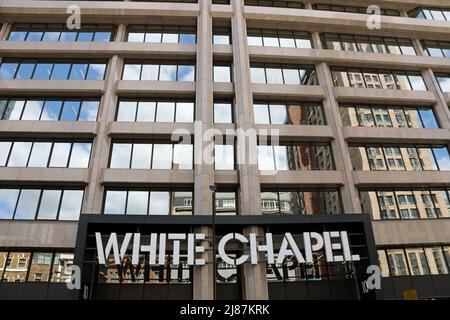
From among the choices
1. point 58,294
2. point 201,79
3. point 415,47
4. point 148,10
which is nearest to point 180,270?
point 58,294

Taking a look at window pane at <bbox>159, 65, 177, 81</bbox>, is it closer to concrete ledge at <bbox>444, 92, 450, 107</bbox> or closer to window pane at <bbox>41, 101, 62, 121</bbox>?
window pane at <bbox>41, 101, 62, 121</bbox>

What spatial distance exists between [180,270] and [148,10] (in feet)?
71.4

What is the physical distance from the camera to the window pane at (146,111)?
25.4m

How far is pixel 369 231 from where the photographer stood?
20.3 meters

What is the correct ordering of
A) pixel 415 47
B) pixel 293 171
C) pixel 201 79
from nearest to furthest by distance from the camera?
pixel 293 171 → pixel 201 79 → pixel 415 47

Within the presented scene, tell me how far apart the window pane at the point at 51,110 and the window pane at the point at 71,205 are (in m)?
6.29

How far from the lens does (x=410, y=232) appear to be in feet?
74.8

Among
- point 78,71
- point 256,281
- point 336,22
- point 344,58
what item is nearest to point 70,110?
point 78,71

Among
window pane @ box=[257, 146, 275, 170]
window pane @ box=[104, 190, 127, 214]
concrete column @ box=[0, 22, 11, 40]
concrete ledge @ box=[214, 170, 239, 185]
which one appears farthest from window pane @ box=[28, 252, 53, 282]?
concrete column @ box=[0, 22, 11, 40]

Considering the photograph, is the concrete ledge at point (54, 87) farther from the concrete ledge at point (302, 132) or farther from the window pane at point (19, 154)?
the concrete ledge at point (302, 132)

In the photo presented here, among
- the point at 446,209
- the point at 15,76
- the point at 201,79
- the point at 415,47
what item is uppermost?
the point at 415,47

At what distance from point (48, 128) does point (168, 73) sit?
33.4 ft
